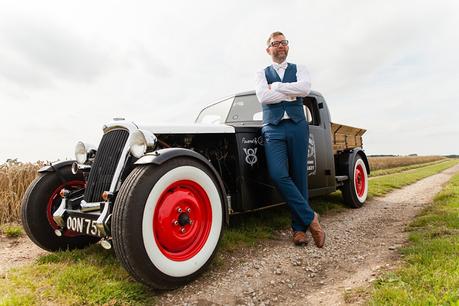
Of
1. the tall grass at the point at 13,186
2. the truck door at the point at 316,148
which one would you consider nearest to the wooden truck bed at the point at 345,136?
the truck door at the point at 316,148

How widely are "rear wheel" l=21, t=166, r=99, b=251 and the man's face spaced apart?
8.70 feet

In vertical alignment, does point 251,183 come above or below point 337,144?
below

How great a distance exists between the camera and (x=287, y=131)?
3.51m

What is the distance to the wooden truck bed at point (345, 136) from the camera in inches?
238

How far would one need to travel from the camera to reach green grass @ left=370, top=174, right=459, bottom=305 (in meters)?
2.01

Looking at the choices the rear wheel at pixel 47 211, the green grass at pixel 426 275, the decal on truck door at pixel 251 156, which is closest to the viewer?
the green grass at pixel 426 275

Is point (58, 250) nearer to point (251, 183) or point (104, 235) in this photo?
point (104, 235)

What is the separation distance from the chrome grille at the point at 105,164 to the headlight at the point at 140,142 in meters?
0.25

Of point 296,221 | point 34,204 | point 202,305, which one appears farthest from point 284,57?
point 34,204

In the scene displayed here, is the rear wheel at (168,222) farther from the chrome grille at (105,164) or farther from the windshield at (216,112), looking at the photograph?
the windshield at (216,112)

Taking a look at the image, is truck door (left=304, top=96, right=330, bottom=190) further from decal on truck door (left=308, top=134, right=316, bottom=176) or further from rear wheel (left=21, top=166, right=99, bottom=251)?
rear wheel (left=21, top=166, right=99, bottom=251)

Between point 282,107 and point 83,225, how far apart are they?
232cm

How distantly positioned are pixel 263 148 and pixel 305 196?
2.48 feet

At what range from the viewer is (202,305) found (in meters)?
2.21
